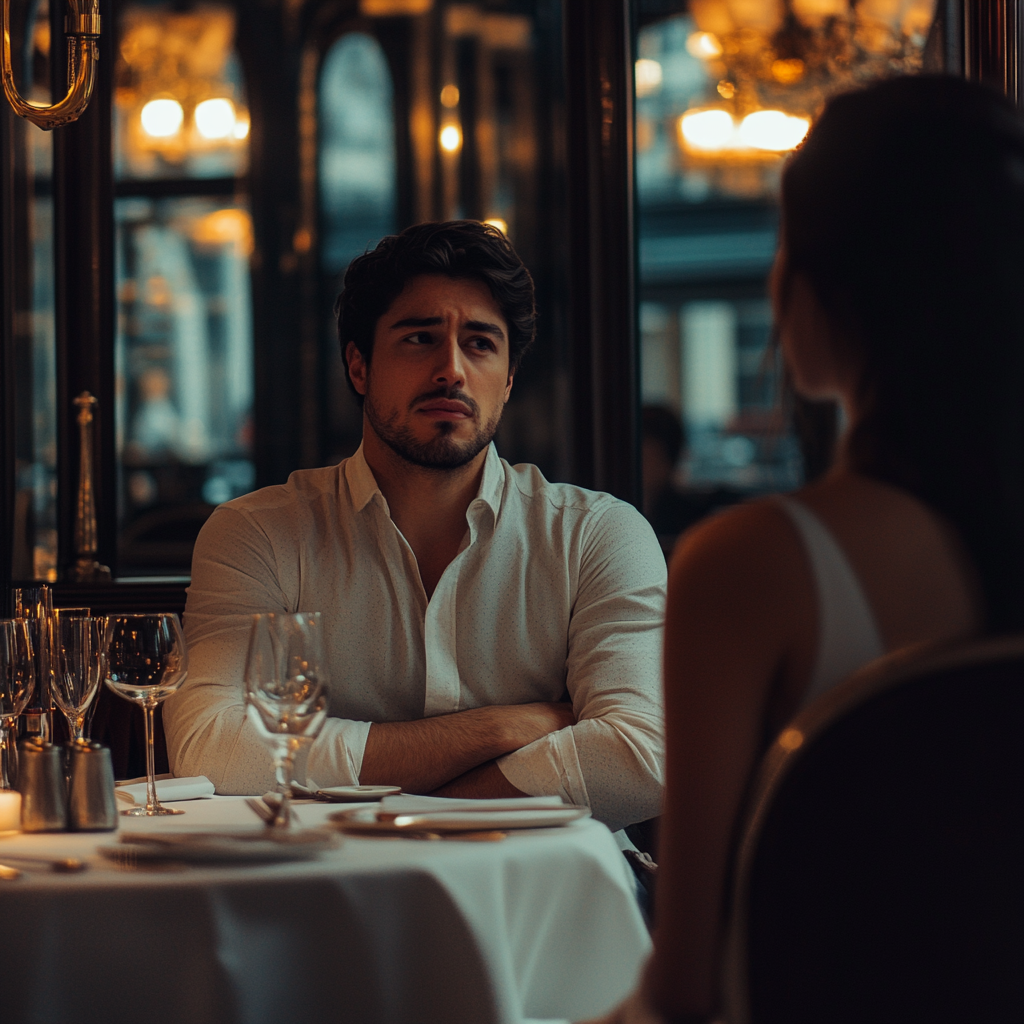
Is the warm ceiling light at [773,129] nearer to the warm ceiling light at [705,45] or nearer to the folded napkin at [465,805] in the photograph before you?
the warm ceiling light at [705,45]

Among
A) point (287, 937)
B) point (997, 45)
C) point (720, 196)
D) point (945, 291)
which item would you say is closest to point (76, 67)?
point (287, 937)

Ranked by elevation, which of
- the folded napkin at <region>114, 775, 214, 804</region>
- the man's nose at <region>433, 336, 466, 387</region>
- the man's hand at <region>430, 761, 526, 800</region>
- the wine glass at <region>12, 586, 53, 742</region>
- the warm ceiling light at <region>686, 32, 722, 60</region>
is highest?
the warm ceiling light at <region>686, 32, 722, 60</region>

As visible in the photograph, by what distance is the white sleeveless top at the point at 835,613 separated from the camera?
0.85 meters

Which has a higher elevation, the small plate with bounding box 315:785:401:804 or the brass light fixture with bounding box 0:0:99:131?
the brass light fixture with bounding box 0:0:99:131

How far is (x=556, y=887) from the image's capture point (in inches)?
50.3

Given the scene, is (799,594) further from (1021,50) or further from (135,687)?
(1021,50)

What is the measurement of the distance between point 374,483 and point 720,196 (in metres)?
6.96

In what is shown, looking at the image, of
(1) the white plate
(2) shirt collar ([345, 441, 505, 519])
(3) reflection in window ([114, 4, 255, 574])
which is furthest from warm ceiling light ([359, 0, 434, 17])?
(1) the white plate

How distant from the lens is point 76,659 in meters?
1.53

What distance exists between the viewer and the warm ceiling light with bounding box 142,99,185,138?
5.95 m

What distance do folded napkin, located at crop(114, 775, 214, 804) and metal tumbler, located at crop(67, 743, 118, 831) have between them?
22 cm

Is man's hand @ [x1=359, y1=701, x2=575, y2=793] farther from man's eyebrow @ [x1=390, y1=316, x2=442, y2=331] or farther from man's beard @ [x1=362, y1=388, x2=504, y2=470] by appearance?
man's eyebrow @ [x1=390, y1=316, x2=442, y2=331]

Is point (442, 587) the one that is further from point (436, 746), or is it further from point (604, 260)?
point (604, 260)

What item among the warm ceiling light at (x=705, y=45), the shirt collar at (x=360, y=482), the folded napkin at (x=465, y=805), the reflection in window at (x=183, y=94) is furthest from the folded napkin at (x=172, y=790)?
the reflection in window at (x=183, y=94)
